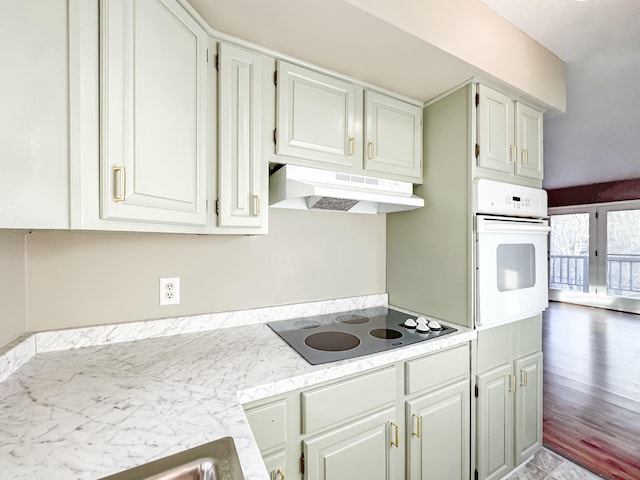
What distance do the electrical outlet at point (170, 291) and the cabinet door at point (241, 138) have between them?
43cm

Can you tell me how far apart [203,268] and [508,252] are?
1636mm

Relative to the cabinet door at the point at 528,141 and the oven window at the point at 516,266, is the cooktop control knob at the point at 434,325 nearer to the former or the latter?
the oven window at the point at 516,266

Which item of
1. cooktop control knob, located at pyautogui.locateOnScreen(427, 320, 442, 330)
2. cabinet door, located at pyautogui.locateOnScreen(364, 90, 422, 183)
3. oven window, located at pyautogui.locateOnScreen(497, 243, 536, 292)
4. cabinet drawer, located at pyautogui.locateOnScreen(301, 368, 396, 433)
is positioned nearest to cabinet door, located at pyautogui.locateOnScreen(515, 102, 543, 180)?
oven window, located at pyautogui.locateOnScreen(497, 243, 536, 292)

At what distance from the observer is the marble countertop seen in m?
0.58

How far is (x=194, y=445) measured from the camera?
0.61 meters

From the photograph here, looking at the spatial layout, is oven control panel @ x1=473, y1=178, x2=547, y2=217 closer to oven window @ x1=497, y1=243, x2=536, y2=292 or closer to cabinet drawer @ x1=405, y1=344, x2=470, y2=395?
oven window @ x1=497, y1=243, x2=536, y2=292

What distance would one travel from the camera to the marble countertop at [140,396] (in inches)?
22.9

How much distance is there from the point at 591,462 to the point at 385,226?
1.93 meters

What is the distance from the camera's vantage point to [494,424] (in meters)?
1.57

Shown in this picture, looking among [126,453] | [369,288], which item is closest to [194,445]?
[126,453]

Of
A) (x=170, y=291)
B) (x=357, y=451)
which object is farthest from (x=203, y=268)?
(x=357, y=451)

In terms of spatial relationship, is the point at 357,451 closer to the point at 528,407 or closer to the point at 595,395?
the point at 528,407

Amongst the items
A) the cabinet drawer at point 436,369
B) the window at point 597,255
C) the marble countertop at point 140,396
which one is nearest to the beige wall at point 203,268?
the marble countertop at point 140,396

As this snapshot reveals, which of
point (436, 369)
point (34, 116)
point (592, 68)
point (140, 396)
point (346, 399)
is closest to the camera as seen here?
point (34, 116)
